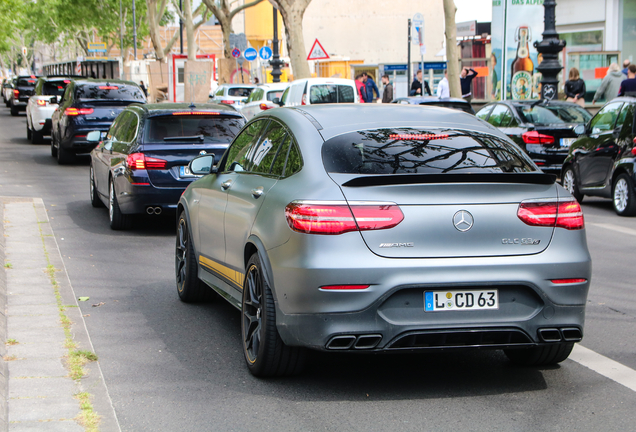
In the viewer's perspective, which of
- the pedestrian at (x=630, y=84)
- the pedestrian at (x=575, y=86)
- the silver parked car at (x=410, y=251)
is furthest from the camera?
the pedestrian at (x=575, y=86)

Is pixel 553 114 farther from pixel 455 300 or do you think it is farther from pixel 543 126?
pixel 455 300

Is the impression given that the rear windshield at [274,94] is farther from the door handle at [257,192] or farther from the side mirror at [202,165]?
the door handle at [257,192]

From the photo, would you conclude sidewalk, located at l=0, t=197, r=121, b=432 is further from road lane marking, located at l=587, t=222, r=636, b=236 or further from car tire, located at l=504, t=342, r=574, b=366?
road lane marking, located at l=587, t=222, r=636, b=236

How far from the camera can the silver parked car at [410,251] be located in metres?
4.67

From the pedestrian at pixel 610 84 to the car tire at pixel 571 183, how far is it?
7.57 metres

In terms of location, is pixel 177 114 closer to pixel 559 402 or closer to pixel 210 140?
pixel 210 140

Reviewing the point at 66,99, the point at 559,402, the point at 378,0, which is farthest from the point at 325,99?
the point at 378,0

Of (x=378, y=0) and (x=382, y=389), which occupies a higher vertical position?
(x=378, y=0)

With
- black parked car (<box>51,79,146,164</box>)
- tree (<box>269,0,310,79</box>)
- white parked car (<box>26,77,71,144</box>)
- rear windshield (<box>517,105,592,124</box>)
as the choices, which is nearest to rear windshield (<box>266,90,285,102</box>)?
tree (<box>269,0,310,79</box>)

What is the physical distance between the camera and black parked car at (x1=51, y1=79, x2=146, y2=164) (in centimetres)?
1955

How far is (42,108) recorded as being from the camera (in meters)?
25.8

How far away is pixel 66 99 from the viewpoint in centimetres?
2048

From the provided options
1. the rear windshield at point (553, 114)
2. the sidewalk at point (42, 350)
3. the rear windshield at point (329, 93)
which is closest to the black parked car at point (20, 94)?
the rear windshield at point (329, 93)

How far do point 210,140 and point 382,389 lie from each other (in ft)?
21.1
